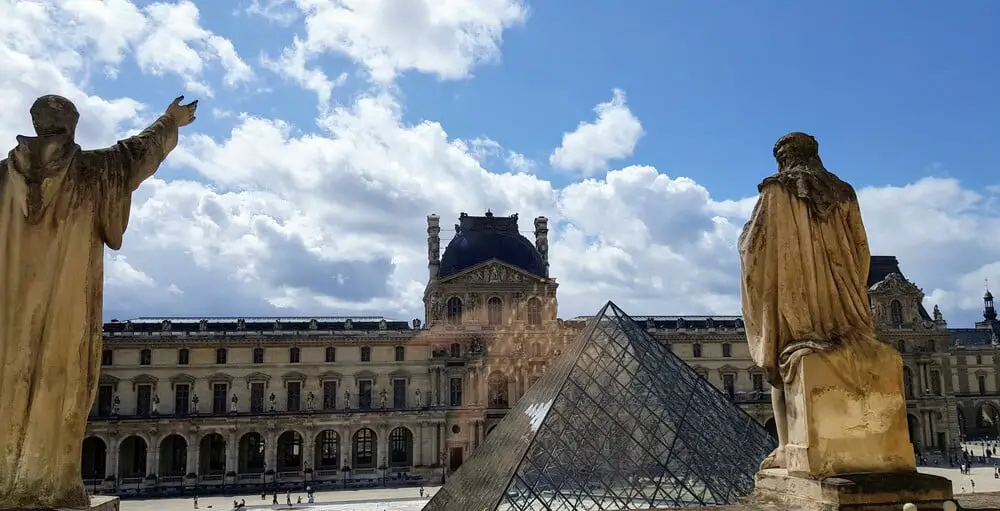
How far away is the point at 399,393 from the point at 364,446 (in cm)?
333

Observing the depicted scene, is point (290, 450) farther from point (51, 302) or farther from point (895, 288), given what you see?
point (51, 302)

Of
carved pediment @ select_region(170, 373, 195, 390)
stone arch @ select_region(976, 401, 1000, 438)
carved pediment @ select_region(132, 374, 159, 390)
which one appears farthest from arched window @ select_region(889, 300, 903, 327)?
carved pediment @ select_region(132, 374, 159, 390)

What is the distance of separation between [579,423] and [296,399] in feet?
82.3

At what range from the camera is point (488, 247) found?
43.8m

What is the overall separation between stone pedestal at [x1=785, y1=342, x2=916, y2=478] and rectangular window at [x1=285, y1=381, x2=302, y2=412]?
38.7 m

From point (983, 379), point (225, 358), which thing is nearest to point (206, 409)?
point (225, 358)

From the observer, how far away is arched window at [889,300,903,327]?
46.2 metres

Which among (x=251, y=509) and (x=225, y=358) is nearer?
(x=251, y=509)

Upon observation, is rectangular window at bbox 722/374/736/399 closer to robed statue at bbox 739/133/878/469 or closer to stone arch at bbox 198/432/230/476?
stone arch at bbox 198/432/230/476

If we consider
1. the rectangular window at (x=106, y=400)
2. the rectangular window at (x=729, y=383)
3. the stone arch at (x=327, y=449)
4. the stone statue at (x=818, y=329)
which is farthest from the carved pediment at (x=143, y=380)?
the stone statue at (x=818, y=329)

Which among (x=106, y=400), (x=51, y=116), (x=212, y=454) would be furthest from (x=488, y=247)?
(x=51, y=116)

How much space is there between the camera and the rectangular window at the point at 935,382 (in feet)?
151

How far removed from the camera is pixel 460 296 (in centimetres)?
4103

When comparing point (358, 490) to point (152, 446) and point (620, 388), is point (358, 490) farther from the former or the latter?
point (620, 388)
